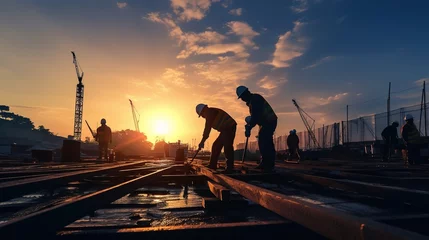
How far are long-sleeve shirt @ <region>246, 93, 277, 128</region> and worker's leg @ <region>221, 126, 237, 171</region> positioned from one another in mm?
624

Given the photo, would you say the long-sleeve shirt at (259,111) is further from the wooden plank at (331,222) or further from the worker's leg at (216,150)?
the wooden plank at (331,222)

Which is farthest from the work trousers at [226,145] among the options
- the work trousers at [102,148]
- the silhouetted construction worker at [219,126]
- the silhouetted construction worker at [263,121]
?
the work trousers at [102,148]

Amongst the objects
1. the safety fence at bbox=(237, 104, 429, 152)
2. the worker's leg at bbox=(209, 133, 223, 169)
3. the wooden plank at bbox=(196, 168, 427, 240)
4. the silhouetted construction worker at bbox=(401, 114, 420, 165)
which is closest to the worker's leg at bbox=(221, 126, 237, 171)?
the worker's leg at bbox=(209, 133, 223, 169)

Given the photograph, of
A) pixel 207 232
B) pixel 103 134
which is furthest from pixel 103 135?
pixel 207 232

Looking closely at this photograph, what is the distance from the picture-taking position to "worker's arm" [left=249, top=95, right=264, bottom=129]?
6867 millimetres

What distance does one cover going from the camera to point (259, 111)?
6934 mm

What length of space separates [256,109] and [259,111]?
0.32 feet

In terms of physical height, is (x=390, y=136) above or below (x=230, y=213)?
above

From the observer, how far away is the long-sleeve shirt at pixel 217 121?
7274mm

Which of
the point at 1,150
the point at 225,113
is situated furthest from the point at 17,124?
the point at 225,113

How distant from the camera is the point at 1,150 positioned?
33.6 metres

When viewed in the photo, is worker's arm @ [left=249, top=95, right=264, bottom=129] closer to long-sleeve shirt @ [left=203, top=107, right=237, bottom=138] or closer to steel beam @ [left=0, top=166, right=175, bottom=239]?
long-sleeve shirt @ [left=203, top=107, right=237, bottom=138]

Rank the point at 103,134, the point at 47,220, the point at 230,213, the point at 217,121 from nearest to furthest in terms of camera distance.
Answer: the point at 47,220, the point at 230,213, the point at 217,121, the point at 103,134

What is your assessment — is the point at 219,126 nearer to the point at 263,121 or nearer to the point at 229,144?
the point at 229,144
